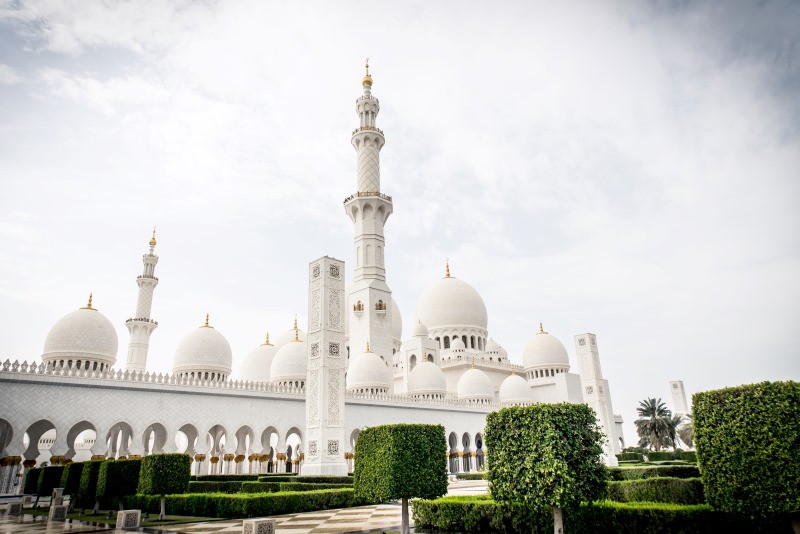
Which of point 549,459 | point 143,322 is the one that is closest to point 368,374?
point 143,322

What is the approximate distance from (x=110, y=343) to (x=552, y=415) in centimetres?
2570

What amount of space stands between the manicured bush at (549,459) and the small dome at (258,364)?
3023 cm

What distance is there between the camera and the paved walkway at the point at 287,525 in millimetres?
10906

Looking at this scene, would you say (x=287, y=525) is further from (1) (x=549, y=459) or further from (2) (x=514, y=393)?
(2) (x=514, y=393)

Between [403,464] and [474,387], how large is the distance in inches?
1206

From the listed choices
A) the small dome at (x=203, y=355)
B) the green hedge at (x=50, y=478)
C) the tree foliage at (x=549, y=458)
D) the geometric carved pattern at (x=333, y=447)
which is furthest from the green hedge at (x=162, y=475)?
the small dome at (x=203, y=355)

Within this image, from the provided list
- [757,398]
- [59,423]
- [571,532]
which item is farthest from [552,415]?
[59,423]

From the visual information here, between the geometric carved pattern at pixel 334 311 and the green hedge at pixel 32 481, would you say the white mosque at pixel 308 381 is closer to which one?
the geometric carved pattern at pixel 334 311

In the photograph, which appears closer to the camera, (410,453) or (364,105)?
(410,453)

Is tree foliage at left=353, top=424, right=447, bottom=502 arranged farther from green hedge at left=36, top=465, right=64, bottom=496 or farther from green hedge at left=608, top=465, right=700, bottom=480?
green hedge at left=36, top=465, right=64, bottom=496

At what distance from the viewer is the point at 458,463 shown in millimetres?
37031

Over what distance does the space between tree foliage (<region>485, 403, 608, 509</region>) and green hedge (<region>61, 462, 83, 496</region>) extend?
13.3 metres

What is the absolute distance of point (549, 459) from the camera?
8.27m

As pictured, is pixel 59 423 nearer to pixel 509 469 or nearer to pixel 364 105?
pixel 509 469
